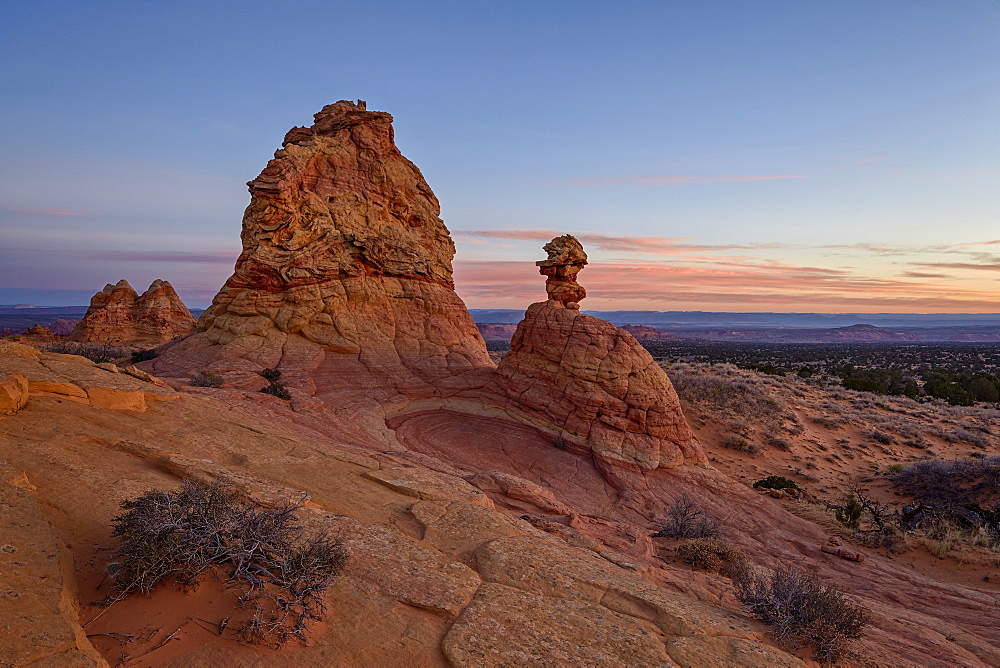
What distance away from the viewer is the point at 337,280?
21.4 metres

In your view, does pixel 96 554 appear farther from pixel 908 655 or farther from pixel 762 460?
pixel 762 460

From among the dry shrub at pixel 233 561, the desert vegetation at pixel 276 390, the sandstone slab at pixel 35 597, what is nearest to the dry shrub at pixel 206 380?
the desert vegetation at pixel 276 390

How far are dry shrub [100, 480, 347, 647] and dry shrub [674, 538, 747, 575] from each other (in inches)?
300

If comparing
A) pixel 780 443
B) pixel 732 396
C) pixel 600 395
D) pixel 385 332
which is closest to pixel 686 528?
pixel 600 395

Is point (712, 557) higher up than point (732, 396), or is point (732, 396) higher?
point (732, 396)

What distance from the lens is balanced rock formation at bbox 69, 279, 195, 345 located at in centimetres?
3588

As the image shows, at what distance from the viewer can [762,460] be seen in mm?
22125

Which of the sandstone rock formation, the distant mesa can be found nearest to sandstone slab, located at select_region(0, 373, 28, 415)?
the distant mesa

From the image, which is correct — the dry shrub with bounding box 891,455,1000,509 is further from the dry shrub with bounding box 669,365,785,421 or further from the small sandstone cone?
the small sandstone cone

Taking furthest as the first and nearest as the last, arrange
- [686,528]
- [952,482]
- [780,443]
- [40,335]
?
[40,335] < [780,443] < [952,482] < [686,528]

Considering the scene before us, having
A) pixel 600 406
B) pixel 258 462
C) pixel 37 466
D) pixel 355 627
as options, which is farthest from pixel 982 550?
pixel 37 466

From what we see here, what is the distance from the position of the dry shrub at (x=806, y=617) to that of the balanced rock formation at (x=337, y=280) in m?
15.1

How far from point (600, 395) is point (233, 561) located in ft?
47.9

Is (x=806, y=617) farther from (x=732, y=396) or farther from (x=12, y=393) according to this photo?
(x=732, y=396)
